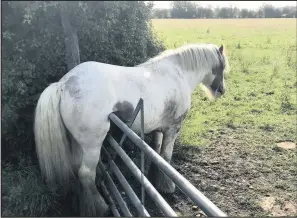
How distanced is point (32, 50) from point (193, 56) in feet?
6.68

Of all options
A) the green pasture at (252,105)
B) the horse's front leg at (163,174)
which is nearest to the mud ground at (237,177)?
the horse's front leg at (163,174)

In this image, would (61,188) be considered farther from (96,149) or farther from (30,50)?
(30,50)

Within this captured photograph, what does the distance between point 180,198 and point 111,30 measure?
263cm

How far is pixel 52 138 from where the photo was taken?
3393 millimetres

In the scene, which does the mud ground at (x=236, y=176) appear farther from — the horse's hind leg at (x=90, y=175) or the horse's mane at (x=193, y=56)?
the horse's mane at (x=193, y=56)

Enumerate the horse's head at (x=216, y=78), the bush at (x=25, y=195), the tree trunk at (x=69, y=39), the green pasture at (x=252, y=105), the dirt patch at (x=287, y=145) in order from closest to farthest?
the bush at (x=25, y=195) < the tree trunk at (x=69, y=39) < the horse's head at (x=216, y=78) < the dirt patch at (x=287, y=145) < the green pasture at (x=252, y=105)

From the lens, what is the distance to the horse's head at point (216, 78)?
504 cm

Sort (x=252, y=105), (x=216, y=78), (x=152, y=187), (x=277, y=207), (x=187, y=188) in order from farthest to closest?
(x=252, y=105), (x=216, y=78), (x=277, y=207), (x=152, y=187), (x=187, y=188)

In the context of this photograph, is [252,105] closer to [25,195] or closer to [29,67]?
[29,67]

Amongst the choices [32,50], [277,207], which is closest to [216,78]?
[277,207]

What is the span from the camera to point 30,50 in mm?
4258

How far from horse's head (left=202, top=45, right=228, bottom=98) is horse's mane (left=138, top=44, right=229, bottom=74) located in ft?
0.20

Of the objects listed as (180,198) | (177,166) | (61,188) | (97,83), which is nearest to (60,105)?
(97,83)

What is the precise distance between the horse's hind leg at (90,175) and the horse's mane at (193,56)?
136 cm
